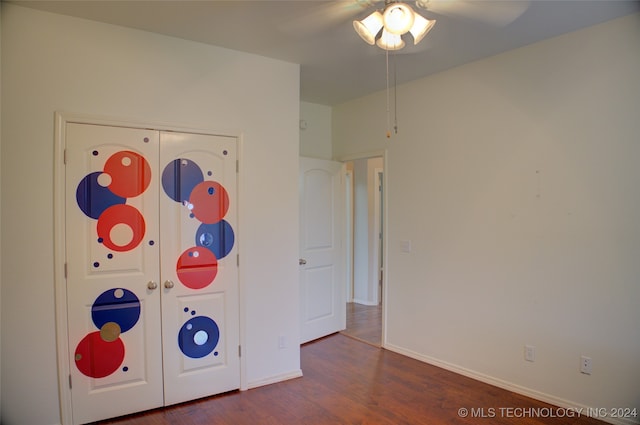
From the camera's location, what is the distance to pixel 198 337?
9.37 feet

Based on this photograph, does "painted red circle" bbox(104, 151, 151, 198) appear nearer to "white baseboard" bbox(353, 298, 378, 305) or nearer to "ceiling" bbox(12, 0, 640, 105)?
"ceiling" bbox(12, 0, 640, 105)

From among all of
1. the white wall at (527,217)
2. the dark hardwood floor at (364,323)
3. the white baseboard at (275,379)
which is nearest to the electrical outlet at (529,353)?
the white wall at (527,217)

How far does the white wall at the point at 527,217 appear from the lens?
2.47 m

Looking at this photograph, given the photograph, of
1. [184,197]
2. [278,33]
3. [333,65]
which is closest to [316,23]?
[278,33]

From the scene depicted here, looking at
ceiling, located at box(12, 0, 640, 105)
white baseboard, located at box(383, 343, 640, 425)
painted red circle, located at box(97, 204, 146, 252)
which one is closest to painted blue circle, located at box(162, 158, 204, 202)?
painted red circle, located at box(97, 204, 146, 252)

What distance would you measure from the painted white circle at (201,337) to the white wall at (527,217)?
194 centimetres

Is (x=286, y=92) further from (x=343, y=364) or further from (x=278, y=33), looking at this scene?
(x=343, y=364)

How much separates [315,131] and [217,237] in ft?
6.94

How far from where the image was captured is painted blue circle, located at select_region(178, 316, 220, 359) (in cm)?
281

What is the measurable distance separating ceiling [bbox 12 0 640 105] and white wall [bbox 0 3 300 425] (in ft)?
0.49

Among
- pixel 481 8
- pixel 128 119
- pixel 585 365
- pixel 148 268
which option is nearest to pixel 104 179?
pixel 128 119

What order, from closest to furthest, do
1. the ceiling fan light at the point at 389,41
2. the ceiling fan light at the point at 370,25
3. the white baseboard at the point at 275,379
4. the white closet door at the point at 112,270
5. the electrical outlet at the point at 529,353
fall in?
→ the ceiling fan light at the point at 370,25
the ceiling fan light at the point at 389,41
the white closet door at the point at 112,270
the electrical outlet at the point at 529,353
the white baseboard at the point at 275,379

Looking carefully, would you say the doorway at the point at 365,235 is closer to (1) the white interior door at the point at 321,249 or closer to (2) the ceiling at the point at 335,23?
(1) the white interior door at the point at 321,249

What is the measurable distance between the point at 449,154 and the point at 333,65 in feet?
4.37
